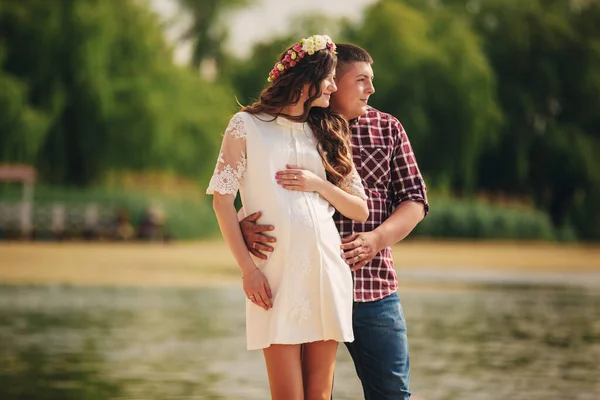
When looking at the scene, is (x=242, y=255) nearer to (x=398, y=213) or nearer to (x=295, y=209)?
(x=295, y=209)

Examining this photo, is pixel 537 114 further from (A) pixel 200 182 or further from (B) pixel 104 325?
(B) pixel 104 325

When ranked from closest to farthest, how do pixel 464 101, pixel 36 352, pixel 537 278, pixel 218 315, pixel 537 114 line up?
pixel 36 352 → pixel 218 315 → pixel 537 278 → pixel 464 101 → pixel 537 114

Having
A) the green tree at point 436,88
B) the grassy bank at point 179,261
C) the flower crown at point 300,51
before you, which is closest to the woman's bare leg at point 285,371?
the flower crown at point 300,51

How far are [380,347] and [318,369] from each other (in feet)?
1.10

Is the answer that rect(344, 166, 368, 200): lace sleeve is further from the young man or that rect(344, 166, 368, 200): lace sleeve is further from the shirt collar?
the shirt collar

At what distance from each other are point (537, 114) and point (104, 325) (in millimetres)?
42319

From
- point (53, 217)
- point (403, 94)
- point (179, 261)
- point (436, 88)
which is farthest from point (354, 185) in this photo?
point (403, 94)

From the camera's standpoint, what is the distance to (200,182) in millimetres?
43062

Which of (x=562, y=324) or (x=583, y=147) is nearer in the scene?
(x=562, y=324)

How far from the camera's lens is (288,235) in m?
4.50

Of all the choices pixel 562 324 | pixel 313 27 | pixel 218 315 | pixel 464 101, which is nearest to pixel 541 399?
pixel 562 324

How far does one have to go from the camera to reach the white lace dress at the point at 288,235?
14.8 feet

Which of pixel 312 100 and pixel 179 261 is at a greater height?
pixel 179 261

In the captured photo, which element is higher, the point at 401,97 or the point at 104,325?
the point at 401,97
